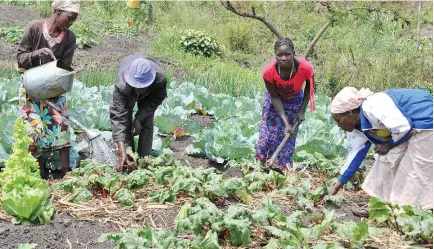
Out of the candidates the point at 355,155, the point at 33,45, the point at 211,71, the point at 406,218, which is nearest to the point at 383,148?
the point at 355,155

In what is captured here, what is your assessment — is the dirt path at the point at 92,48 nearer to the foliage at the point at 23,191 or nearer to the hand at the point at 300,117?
the hand at the point at 300,117

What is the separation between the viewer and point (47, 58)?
4734 mm

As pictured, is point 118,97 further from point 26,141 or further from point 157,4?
point 157,4

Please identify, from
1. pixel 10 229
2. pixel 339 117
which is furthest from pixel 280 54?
pixel 10 229

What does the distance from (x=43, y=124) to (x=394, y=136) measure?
2642mm

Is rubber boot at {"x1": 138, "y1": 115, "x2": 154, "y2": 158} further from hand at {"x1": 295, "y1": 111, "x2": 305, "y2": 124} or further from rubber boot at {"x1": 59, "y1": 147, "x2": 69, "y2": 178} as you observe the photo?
hand at {"x1": 295, "y1": 111, "x2": 305, "y2": 124}

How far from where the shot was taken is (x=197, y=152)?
6.05m

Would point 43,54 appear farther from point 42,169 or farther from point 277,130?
point 277,130

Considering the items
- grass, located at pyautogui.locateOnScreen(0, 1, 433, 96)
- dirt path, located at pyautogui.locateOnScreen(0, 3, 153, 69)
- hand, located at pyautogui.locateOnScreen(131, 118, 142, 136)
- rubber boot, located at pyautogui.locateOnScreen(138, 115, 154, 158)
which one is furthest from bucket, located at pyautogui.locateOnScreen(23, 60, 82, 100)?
dirt path, located at pyautogui.locateOnScreen(0, 3, 153, 69)

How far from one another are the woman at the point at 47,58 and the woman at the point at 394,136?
2110 millimetres

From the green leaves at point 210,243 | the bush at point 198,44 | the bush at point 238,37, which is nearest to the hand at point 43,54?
the green leaves at point 210,243

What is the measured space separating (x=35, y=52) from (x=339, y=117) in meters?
2.27

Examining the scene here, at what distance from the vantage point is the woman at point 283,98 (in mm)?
5046

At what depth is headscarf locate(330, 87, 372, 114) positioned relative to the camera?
13.1ft
